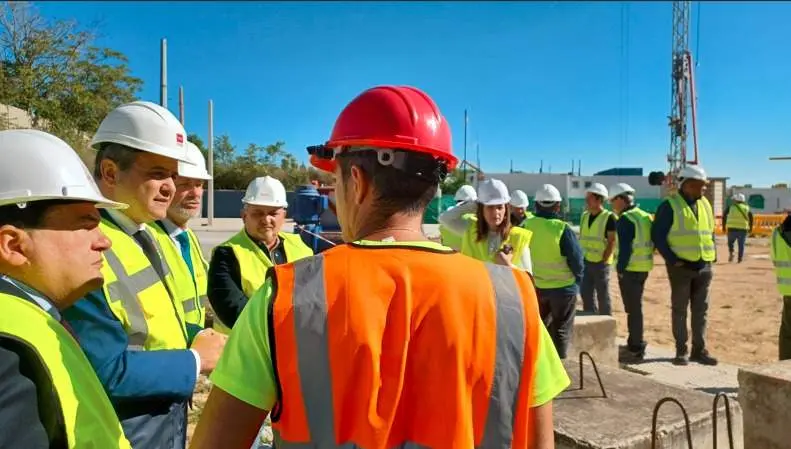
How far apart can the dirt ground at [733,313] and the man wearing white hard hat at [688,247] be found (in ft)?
3.83

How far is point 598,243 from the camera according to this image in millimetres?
8242

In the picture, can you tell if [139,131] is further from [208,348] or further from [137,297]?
[208,348]

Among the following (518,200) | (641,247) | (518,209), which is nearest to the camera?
(641,247)

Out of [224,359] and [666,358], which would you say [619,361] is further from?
[224,359]

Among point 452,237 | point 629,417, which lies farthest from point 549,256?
point 629,417

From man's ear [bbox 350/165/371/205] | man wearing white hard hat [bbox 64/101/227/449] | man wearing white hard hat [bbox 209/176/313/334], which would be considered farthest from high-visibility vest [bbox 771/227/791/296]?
man's ear [bbox 350/165/371/205]

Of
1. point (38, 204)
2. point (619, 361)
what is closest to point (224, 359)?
point (38, 204)

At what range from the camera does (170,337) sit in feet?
6.54

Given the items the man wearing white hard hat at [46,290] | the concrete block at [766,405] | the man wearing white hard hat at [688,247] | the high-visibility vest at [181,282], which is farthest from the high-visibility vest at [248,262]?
the man wearing white hard hat at [688,247]

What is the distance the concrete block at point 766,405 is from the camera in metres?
3.40

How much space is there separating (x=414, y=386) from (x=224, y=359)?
0.40m

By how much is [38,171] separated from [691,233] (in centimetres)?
658

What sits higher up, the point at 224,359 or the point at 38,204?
the point at 38,204

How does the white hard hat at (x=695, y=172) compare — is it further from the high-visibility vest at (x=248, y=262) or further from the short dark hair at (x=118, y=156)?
the short dark hair at (x=118, y=156)
